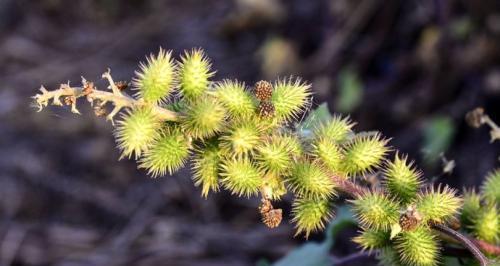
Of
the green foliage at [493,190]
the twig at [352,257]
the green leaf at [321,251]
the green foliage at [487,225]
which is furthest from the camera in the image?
the green leaf at [321,251]

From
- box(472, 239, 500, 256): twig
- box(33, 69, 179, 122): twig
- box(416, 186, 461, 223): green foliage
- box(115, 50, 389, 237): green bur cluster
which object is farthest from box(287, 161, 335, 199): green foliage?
box(472, 239, 500, 256): twig

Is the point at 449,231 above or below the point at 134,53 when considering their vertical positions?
below

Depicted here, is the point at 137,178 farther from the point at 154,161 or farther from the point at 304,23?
the point at 154,161

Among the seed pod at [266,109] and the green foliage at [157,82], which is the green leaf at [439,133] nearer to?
the seed pod at [266,109]

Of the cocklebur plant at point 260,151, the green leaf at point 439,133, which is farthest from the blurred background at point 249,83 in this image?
the cocklebur plant at point 260,151

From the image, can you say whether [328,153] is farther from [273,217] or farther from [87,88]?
[87,88]

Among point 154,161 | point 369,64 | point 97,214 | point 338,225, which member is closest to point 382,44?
point 369,64

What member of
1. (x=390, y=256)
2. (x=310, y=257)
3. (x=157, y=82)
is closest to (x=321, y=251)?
(x=310, y=257)

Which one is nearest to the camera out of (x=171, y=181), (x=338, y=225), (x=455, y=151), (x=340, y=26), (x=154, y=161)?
(x=154, y=161)
